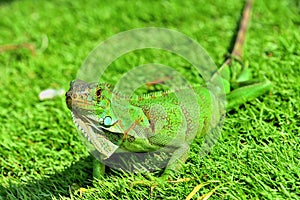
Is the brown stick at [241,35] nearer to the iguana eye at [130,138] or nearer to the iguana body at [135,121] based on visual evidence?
the iguana body at [135,121]

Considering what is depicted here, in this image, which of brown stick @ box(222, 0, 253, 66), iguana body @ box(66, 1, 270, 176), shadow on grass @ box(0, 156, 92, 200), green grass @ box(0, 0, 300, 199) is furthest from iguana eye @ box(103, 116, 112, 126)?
brown stick @ box(222, 0, 253, 66)

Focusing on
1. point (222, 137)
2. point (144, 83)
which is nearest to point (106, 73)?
point (144, 83)

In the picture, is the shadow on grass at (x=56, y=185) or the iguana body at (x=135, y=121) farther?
the shadow on grass at (x=56, y=185)

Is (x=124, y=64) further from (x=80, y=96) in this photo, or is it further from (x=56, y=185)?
(x=80, y=96)

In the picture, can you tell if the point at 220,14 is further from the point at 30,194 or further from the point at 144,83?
the point at 30,194

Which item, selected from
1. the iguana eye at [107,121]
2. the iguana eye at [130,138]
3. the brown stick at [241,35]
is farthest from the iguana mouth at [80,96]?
the brown stick at [241,35]

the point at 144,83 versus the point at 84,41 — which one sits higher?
the point at 84,41
